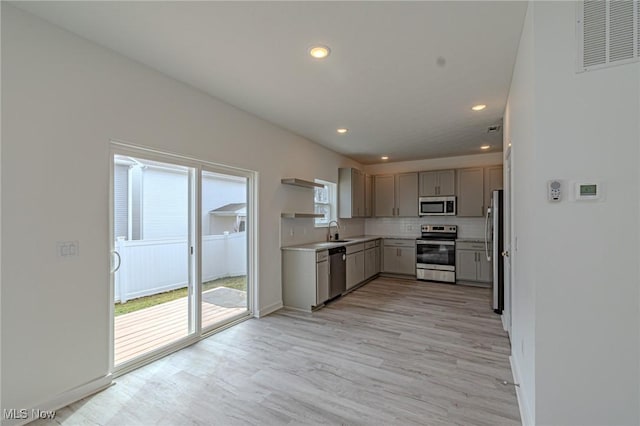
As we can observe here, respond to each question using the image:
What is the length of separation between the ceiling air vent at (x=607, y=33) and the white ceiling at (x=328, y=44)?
46cm

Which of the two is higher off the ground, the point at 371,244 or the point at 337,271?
the point at 371,244

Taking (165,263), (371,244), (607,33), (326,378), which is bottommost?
(326,378)

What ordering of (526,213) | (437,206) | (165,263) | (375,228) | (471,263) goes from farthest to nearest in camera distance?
(375,228), (437,206), (471,263), (165,263), (526,213)

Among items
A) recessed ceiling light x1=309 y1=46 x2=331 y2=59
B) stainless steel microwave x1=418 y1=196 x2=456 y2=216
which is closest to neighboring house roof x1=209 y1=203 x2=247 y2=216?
recessed ceiling light x1=309 y1=46 x2=331 y2=59

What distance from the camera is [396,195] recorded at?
7.10 meters

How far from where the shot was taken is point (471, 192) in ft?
→ 20.7

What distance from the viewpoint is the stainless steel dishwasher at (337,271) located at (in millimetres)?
4812

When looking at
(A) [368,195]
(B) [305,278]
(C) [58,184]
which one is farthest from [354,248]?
(C) [58,184]

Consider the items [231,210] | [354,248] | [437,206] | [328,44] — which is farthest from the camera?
[437,206]

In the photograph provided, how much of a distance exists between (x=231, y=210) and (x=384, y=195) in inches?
171

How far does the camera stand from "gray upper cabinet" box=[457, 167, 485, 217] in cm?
622

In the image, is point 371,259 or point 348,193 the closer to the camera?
point 348,193

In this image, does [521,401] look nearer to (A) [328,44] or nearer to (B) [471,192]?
(A) [328,44]

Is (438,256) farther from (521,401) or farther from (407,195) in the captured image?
(521,401)
